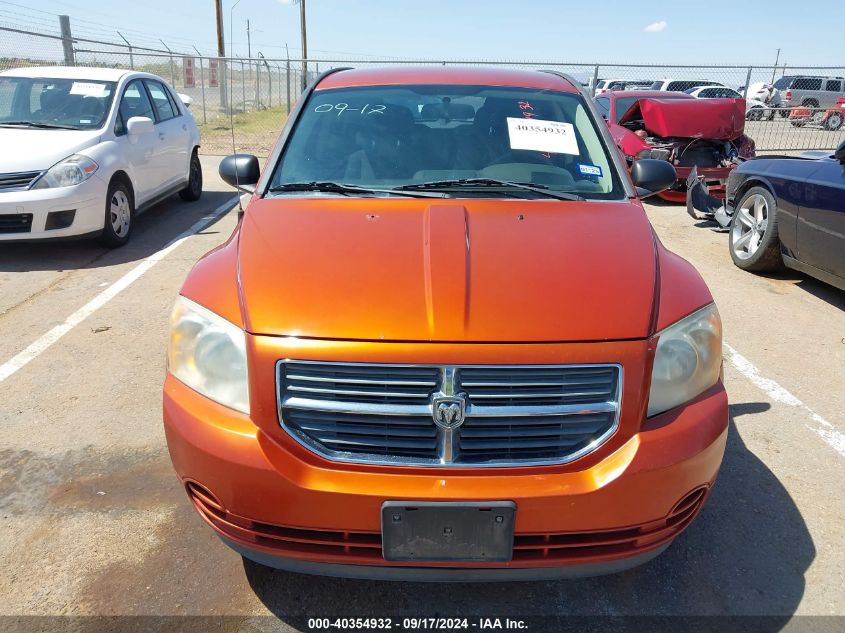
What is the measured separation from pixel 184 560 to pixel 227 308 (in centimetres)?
104

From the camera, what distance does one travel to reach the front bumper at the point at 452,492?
1.85 meters

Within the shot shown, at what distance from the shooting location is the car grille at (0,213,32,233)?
19.2ft

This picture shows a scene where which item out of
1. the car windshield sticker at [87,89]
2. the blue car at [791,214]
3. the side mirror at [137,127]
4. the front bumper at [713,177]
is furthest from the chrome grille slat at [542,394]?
the front bumper at [713,177]

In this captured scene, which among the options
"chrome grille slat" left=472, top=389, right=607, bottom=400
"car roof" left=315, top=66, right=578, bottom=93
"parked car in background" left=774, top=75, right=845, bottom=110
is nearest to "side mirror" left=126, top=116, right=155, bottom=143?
"car roof" left=315, top=66, right=578, bottom=93

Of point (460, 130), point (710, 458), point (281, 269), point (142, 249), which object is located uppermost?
point (460, 130)

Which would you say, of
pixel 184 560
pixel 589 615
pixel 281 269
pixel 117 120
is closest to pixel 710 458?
pixel 589 615

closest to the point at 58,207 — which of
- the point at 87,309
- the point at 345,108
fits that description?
the point at 87,309

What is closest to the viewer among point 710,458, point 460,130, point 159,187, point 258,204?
point 710,458

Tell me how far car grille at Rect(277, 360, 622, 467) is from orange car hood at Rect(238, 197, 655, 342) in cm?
→ 10

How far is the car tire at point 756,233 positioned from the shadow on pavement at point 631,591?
3841mm

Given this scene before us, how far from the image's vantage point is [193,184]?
9.08 meters

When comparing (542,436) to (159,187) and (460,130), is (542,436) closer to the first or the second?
(460,130)

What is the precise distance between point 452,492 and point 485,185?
58.9 inches

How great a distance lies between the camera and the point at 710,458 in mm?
2008
